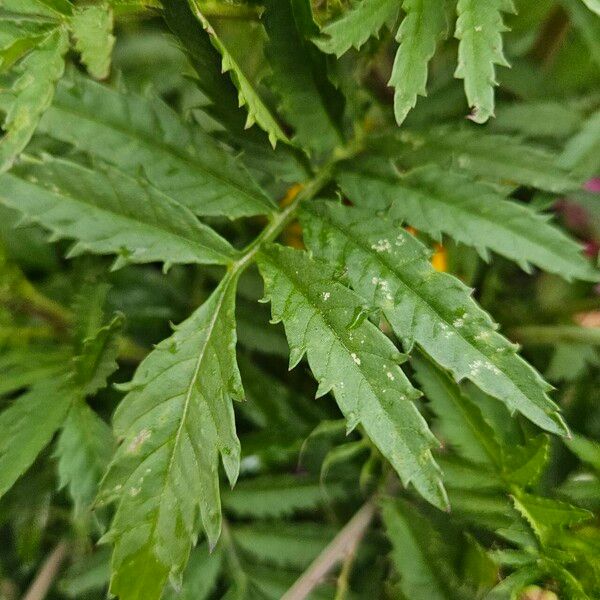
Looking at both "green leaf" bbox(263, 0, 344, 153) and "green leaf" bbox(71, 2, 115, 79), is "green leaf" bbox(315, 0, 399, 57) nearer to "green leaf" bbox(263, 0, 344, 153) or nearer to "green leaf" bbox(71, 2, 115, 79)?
"green leaf" bbox(263, 0, 344, 153)

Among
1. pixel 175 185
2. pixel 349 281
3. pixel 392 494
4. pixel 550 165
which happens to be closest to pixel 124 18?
pixel 175 185

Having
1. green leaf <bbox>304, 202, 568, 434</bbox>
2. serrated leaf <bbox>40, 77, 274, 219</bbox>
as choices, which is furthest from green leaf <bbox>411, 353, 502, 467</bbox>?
serrated leaf <bbox>40, 77, 274, 219</bbox>

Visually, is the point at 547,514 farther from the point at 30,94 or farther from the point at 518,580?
the point at 30,94

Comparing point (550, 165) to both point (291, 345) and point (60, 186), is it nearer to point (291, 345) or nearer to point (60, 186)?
point (291, 345)

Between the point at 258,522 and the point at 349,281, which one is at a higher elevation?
the point at 349,281

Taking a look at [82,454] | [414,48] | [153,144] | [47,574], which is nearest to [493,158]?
[414,48]
